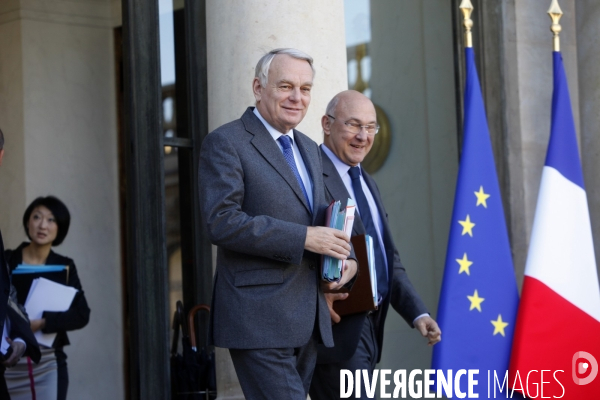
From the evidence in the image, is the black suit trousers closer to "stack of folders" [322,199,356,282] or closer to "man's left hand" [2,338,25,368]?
"stack of folders" [322,199,356,282]

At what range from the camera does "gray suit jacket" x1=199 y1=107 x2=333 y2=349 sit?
10.3 ft

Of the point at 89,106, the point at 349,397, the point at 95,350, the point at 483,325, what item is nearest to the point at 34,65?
the point at 89,106

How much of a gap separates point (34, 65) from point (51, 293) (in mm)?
2416

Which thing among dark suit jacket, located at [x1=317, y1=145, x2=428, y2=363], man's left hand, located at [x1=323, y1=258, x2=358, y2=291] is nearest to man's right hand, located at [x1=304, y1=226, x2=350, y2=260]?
man's left hand, located at [x1=323, y1=258, x2=358, y2=291]

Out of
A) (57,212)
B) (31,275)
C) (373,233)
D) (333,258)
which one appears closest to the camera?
(333,258)

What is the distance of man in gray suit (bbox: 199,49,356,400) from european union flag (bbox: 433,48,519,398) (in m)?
1.86

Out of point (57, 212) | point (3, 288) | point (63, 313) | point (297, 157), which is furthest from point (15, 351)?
point (297, 157)

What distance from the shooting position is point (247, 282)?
10.5ft

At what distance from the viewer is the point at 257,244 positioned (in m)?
3.12

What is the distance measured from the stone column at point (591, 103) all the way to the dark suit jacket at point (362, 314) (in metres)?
2.00

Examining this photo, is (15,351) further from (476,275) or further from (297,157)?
(476,275)

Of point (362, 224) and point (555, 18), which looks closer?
point (362, 224)

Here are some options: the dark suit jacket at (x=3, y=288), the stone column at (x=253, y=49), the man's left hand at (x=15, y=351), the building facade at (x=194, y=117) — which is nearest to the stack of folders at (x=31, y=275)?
the building facade at (x=194, y=117)

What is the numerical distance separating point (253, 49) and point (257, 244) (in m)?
1.72
